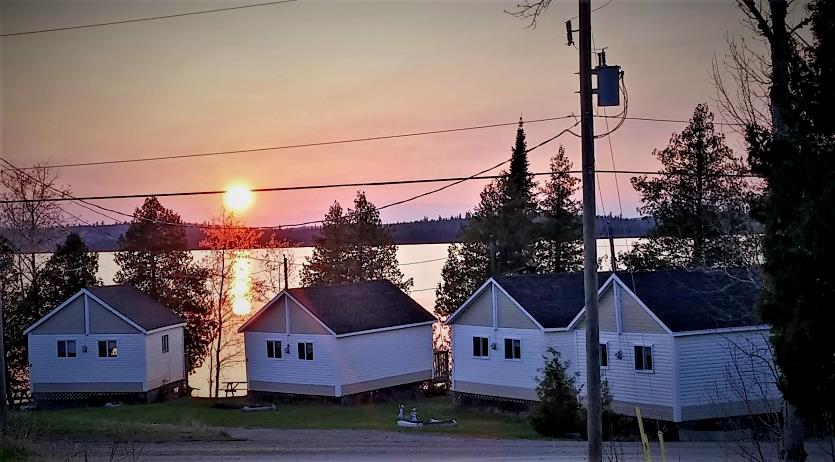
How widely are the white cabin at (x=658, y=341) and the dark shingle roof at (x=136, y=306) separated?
1811 centimetres

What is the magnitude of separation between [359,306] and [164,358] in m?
11.0

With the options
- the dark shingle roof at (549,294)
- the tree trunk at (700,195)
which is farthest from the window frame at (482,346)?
the tree trunk at (700,195)

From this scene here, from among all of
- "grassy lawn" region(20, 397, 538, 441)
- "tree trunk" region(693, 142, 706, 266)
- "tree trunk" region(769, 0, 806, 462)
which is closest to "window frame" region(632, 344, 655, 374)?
"grassy lawn" region(20, 397, 538, 441)

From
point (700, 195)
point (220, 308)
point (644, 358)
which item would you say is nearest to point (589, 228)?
point (644, 358)

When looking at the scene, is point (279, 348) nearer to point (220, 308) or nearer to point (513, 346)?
point (513, 346)

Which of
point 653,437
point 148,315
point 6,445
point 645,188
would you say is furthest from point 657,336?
point 148,315

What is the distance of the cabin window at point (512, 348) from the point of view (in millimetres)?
35469

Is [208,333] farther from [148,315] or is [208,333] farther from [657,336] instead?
[657,336]

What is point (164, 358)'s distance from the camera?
144 feet

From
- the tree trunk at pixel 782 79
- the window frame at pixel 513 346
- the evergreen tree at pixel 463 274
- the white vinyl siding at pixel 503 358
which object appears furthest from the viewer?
the evergreen tree at pixel 463 274

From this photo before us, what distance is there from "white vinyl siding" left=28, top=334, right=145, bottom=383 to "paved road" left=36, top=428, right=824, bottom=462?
1583 cm

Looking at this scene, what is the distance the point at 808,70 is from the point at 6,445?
16163 mm

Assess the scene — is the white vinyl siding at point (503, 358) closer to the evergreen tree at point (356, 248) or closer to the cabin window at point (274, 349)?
the cabin window at point (274, 349)

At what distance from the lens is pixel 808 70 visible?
37.0ft
